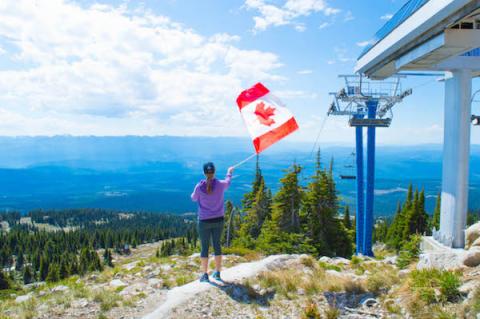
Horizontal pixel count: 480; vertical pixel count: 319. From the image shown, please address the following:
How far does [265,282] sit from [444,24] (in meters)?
6.27

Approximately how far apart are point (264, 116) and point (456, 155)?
6481 millimetres

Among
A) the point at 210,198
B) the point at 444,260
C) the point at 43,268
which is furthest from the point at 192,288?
the point at 43,268

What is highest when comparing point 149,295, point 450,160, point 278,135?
point 278,135

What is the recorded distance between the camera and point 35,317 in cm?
602

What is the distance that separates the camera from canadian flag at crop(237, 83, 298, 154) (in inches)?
276

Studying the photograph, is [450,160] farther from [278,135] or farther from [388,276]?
[278,135]

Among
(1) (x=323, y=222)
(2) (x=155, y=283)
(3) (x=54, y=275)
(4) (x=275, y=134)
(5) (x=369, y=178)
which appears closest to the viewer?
(4) (x=275, y=134)

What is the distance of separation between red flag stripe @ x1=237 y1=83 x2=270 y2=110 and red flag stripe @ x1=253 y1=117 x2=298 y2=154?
1009 millimetres

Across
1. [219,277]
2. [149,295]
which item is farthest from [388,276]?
[149,295]

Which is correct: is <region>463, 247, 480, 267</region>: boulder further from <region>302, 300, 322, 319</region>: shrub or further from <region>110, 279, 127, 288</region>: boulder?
<region>110, 279, 127, 288</region>: boulder

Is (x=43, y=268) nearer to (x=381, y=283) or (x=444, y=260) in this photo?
(x=381, y=283)

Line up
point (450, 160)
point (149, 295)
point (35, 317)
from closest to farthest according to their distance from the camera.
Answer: point (35, 317), point (149, 295), point (450, 160)

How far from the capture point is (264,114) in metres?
7.36

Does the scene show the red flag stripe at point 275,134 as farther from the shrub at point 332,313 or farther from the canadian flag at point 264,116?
the shrub at point 332,313
